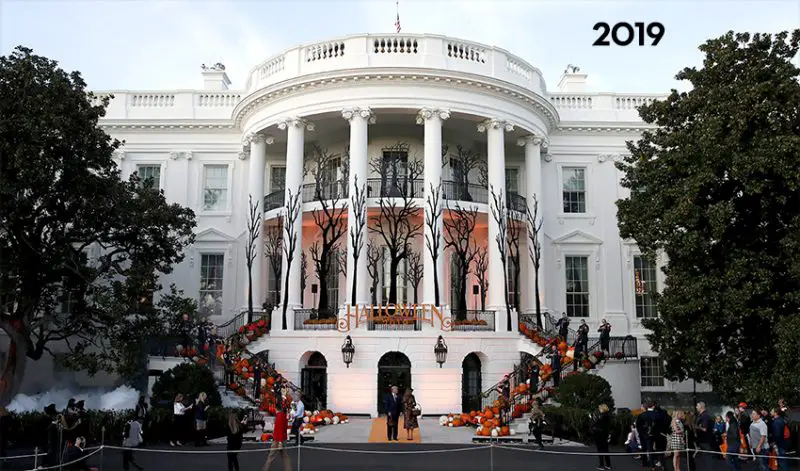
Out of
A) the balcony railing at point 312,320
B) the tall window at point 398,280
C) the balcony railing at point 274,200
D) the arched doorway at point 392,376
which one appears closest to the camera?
the arched doorway at point 392,376

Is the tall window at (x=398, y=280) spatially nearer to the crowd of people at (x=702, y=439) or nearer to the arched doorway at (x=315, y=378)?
the arched doorway at (x=315, y=378)

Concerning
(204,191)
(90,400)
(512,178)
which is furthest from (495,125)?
(90,400)

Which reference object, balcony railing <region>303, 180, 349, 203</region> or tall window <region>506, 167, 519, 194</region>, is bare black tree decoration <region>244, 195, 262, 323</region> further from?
tall window <region>506, 167, 519, 194</region>

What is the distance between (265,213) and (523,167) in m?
11.3

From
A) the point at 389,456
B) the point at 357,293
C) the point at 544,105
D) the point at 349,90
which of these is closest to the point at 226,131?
the point at 349,90

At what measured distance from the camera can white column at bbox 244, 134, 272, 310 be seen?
3023cm

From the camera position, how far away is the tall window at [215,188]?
33.1 m

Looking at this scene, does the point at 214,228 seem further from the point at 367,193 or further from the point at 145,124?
the point at 367,193

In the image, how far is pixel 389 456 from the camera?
16.2 metres

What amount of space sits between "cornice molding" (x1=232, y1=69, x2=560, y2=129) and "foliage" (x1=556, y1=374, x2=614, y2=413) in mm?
11997

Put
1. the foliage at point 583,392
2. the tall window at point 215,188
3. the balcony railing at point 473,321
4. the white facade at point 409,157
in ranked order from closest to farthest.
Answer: the foliage at point 583,392 → the white facade at point 409,157 → the balcony railing at point 473,321 → the tall window at point 215,188

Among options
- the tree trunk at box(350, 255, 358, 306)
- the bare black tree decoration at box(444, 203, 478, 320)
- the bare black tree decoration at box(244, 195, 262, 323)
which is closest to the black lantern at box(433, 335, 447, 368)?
the bare black tree decoration at box(444, 203, 478, 320)

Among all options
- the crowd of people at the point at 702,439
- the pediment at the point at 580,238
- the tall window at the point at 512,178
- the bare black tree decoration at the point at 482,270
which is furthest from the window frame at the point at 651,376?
the crowd of people at the point at 702,439

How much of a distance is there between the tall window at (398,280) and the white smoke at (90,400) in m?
10.6
